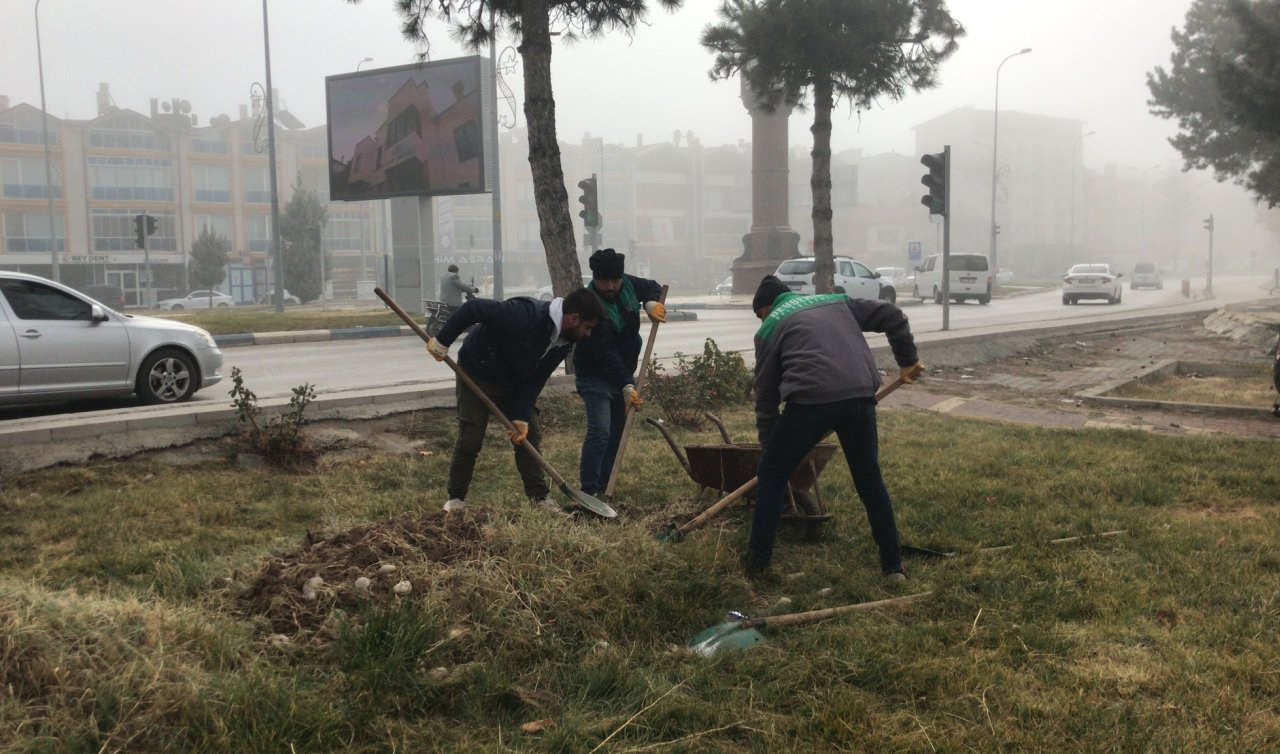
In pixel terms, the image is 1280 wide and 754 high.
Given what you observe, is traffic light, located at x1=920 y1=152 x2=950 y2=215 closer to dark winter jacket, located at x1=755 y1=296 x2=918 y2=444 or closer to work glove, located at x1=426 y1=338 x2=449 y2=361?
dark winter jacket, located at x1=755 y1=296 x2=918 y2=444

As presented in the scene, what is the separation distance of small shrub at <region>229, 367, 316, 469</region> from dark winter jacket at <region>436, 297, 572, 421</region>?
2.12 metres

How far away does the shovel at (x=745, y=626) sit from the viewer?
3930mm

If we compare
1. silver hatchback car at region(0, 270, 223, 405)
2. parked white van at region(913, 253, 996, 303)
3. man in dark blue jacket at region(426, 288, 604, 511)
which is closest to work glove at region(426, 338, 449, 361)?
man in dark blue jacket at region(426, 288, 604, 511)

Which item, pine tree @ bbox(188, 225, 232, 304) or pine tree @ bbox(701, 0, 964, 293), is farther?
pine tree @ bbox(188, 225, 232, 304)

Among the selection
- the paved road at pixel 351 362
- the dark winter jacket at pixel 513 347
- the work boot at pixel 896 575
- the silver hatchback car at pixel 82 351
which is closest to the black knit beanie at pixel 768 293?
the dark winter jacket at pixel 513 347

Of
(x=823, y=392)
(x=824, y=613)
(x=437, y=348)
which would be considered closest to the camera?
(x=824, y=613)

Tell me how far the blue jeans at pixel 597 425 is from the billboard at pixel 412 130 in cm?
1921

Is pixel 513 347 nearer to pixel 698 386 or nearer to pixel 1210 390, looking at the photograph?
pixel 698 386

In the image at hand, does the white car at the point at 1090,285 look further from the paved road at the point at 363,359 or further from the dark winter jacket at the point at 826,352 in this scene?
the dark winter jacket at the point at 826,352

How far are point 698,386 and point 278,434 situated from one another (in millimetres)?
3912

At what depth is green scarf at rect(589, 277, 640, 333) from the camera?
620 cm

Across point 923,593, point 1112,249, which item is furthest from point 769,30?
point 1112,249

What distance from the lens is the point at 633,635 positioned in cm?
407

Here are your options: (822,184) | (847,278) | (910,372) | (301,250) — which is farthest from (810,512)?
(301,250)
